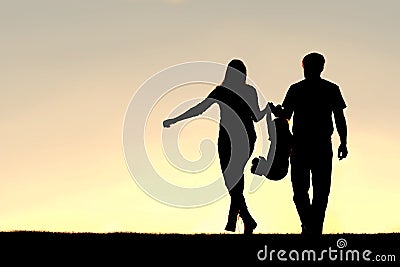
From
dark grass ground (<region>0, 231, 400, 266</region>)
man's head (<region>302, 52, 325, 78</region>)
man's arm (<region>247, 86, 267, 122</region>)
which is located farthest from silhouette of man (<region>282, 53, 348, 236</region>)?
man's arm (<region>247, 86, 267, 122</region>)

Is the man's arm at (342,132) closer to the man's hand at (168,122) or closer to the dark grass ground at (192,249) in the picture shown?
the dark grass ground at (192,249)

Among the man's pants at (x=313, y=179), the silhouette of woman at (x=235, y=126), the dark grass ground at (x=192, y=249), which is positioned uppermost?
the silhouette of woman at (x=235, y=126)

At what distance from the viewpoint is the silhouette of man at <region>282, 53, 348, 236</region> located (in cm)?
1808

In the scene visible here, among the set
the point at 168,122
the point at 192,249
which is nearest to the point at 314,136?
the point at 168,122

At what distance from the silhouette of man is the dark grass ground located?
64 centimetres

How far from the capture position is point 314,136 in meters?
18.1

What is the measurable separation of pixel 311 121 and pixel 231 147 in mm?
1638

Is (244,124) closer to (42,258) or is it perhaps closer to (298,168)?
(298,168)

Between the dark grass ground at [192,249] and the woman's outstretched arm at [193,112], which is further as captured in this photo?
the woman's outstretched arm at [193,112]

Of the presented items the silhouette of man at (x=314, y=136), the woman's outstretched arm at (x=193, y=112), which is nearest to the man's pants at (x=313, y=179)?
the silhouette of man at (x=314, y=136)

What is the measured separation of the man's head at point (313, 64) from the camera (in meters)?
18.0

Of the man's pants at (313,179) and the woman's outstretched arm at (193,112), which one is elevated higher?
the woman's outstretched arm at (193,112)

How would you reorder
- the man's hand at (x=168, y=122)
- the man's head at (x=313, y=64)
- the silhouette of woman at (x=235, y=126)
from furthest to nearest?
1. the man's hand at (x=168, y=122)
2. the silhouette of woman at (x=235, y=126)
3. the man's head at (x=313, y=64)

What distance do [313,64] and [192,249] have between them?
158 inches
